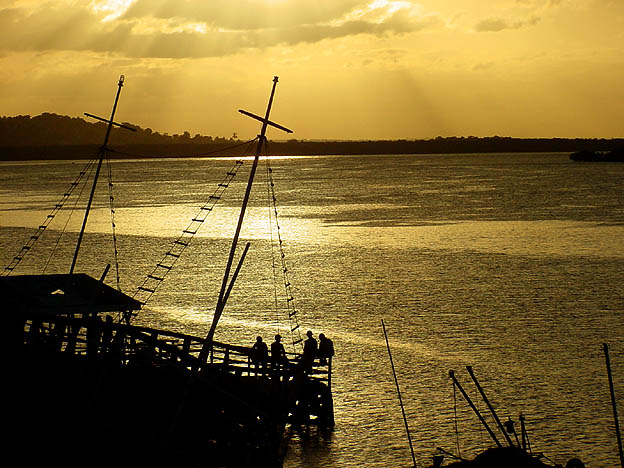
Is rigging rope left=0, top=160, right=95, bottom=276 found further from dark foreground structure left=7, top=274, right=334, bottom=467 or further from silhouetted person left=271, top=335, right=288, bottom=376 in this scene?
silhouetted person left=271, top=335, right=288, bottom=376

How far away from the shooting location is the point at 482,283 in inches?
2409

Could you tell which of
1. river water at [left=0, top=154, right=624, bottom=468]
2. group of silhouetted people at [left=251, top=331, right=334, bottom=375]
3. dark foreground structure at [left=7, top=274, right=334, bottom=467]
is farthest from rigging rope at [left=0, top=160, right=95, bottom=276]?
group of silhouetted people at [left=251, top=331, right=334, bottom=375]

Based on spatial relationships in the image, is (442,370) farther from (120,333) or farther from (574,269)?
(574,269)

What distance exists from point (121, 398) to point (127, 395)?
204mm

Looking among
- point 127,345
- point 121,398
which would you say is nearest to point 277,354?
point 127,345

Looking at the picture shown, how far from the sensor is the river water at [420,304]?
3045 cm

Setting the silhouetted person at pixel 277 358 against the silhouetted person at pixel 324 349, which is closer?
the silhouetted person at pixel 277 358

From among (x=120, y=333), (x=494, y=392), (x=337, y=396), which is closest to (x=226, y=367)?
(x=120, y=333)

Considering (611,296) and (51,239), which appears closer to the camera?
(611,296)

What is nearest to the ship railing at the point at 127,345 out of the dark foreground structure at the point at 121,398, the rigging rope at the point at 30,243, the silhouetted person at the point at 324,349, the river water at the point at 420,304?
the dark foreground structure at the point at 121,398

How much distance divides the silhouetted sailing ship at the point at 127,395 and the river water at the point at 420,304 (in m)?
3.48

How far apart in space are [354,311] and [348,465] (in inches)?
949

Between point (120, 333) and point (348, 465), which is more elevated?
point (120, 333)

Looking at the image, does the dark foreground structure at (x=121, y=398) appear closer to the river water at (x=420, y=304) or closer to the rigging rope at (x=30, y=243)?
the river water at (x=420, y=304)
